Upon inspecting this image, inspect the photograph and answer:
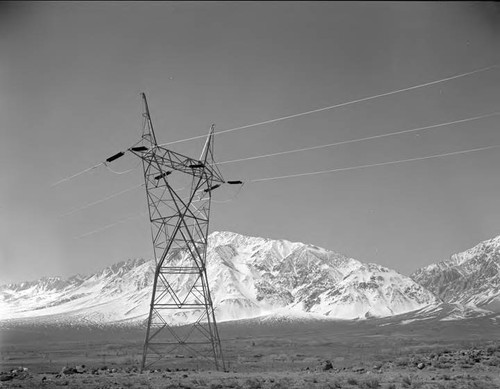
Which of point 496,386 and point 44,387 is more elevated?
point 44,387

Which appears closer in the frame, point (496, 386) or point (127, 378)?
point (496, 386)

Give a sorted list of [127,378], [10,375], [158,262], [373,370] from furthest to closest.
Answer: [158,262]
[373,370]
[10,375]
[127,378]

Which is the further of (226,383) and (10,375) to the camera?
(10,375)

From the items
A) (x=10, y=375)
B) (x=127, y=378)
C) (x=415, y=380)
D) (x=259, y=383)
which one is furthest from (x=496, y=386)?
(x=10, y=375)

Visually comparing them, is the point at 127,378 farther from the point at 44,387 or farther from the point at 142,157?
the point at 142,157

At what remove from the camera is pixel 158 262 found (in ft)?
112

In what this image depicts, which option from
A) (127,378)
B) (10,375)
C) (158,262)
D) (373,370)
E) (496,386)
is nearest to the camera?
(496,386)

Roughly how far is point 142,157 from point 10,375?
44.7 feet

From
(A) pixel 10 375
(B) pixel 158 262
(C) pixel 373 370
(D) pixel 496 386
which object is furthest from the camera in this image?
(B) pixel 158 262

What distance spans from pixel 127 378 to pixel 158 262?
8002 mm

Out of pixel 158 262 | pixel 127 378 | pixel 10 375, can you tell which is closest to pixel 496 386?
pixel 127 378

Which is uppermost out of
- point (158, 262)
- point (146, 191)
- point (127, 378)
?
point (146, 191)

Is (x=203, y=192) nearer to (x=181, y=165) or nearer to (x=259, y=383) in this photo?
(x=181, y=165)

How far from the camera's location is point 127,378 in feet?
91.4
